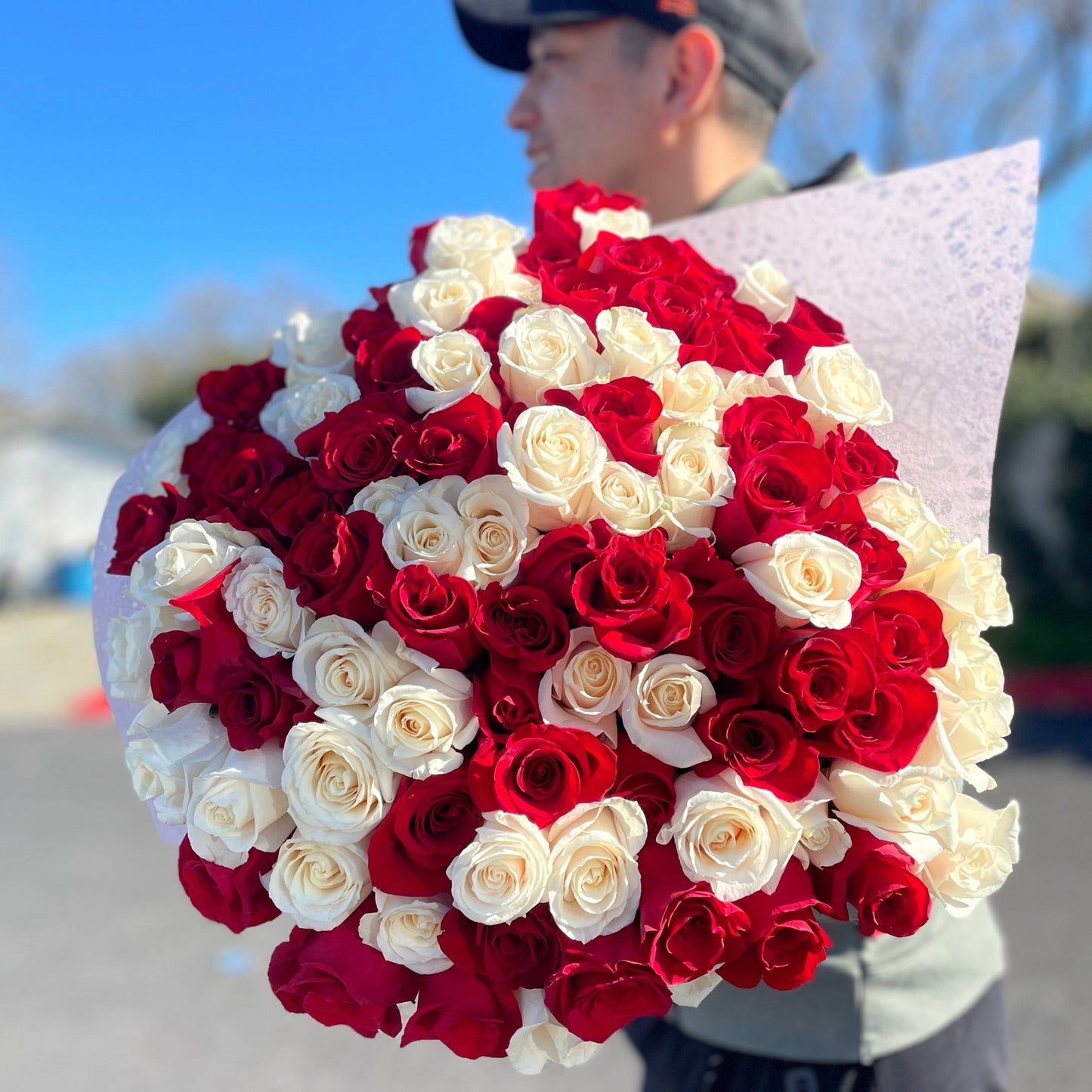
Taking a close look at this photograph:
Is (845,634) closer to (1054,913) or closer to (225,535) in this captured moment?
(225,535)

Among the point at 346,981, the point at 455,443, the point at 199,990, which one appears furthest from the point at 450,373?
the point at 199,990

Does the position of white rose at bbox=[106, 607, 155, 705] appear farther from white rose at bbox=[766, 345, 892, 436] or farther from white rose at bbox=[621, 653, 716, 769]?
white rose at bbox=[766, 345, 892, 436]

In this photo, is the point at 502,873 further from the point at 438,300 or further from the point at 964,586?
the point at 438,300

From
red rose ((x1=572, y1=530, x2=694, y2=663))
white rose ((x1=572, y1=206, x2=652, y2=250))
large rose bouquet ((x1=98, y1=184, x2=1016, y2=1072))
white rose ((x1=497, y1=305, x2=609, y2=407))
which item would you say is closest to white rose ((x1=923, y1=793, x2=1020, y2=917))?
large rose bouquet ((x1=98, y1=184, x2=1016, y2=1072))

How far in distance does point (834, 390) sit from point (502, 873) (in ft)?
2.09

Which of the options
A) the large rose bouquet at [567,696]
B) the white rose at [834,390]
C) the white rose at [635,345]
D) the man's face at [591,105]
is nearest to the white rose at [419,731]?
the large rose bouquet at [567,696]

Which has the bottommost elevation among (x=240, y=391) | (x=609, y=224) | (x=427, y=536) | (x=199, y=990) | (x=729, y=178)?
(x=199, y=990)

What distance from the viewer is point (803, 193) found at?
1496mm

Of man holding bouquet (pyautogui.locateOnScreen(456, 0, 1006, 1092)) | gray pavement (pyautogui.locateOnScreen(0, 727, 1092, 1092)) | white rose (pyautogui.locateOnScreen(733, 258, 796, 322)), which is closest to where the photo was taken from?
white rose (pyautogui.locateOnScreen(733, 258, 796, 322))

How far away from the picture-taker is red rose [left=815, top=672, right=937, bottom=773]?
3.02ft

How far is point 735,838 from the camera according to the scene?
35.0 inches

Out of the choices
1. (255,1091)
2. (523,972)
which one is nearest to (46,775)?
(255,1091)

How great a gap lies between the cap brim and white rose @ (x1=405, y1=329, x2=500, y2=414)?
884 mm

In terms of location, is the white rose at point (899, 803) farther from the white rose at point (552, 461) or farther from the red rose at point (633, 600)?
the white rose at point (552, 461)
